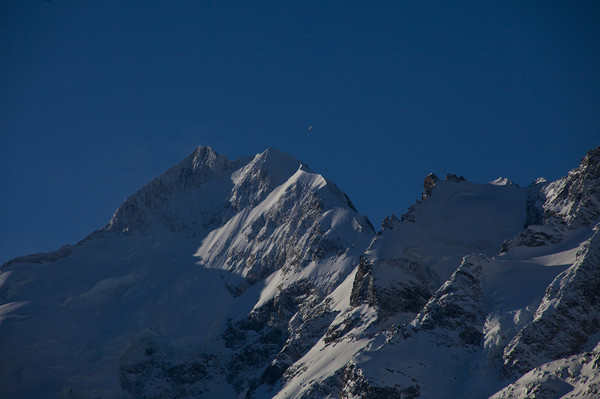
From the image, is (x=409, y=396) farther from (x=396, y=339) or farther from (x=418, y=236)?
(x=418, y=236)

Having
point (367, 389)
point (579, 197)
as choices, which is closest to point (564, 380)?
point (367, 389)

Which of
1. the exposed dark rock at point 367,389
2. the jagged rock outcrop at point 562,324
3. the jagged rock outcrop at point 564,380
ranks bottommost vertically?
the jagged rock outcrop at point 564,380

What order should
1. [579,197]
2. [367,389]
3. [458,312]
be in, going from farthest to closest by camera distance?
[579,197] → [458,312] → [367,389]

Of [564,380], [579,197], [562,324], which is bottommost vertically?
[564,380]

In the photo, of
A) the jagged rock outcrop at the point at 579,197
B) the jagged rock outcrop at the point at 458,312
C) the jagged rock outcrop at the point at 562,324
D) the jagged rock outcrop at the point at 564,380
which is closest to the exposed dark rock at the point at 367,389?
the jagged rock outcrop at the point at 458,312

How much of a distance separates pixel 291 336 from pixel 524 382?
79.3 meters

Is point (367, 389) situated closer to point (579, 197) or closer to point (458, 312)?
point (458, 312)

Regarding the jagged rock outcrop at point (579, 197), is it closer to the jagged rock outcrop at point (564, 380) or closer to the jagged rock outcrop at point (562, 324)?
the jagged rock outcrop at point (562, 324)

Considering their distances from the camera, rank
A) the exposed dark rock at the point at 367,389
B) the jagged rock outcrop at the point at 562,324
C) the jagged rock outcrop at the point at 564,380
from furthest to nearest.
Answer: the exposed dark rock at the point at 367,389 → the jagged rock outcrop at the point at 562,324 → the jagged rock outcrop at the point at 564,380

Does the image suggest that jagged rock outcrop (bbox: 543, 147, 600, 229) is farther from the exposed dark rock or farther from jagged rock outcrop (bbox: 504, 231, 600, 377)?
the exposed dark rock

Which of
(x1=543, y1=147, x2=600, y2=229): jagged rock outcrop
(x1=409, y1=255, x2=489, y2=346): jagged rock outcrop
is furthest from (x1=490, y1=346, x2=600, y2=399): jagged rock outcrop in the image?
(x1=543, y1=147, x2=600, y2=229): jagged rock outcrop

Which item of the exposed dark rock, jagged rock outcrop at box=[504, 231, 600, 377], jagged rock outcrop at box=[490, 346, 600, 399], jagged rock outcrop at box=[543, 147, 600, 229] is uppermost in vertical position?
jagged rock outcrop at box=[543, 147, 600, 229]

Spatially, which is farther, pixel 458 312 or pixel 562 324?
pixel 458 312

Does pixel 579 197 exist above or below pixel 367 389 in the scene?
above
